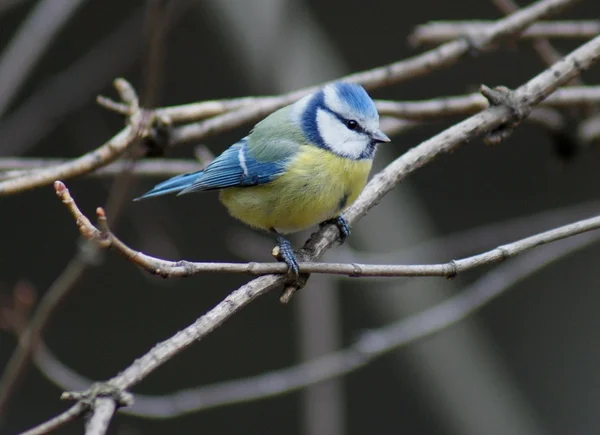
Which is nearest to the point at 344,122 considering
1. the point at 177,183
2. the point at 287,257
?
the point at 177,183

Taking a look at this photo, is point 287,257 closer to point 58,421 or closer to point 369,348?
point 58,421

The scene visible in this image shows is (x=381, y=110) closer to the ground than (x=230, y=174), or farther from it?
farther from it

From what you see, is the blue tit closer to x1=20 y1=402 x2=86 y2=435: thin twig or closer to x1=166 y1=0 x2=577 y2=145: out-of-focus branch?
x1=166 y1=0 x2=577 y2=145: out-of-focus branch

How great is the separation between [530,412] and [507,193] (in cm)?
122

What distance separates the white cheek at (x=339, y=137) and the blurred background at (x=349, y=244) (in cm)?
141

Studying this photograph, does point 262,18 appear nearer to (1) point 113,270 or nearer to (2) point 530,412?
(1) point 113,270

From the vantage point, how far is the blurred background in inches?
150

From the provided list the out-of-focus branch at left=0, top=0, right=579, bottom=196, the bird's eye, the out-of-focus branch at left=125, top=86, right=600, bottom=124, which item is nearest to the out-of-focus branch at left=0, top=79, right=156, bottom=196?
the out-of-focus branch at left=0, top=0, right=579, bottom=196

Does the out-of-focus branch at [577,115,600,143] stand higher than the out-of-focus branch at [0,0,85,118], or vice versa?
the out-of-focus branch at [0,0,85,118]

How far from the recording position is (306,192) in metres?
2.16

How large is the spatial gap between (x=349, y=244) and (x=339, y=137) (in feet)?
5.95

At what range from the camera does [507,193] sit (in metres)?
4.28

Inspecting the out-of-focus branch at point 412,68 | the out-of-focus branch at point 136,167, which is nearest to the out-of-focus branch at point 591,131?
the out-of-focus branch at point 412,68

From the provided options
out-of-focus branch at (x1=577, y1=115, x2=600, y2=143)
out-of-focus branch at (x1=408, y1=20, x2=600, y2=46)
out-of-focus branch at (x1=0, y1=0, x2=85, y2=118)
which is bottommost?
out-of-focus branch at (x1=577, y1=115, x2=600, y2=143)
